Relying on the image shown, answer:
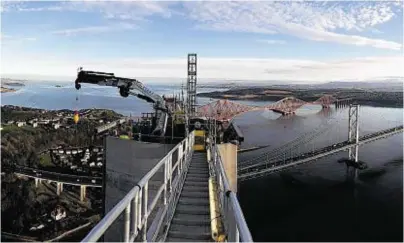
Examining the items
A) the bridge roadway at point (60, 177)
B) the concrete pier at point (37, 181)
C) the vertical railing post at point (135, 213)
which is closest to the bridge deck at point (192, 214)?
the vertical railing post at point (135, 213)

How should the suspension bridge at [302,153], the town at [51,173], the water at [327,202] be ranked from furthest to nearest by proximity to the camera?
the town at [51,173] → the suspension bridge at [302,153] → the water at [327,202]

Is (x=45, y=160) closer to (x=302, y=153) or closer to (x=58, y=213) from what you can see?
(x=58, y=213)

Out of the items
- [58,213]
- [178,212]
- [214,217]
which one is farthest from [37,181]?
[214,217]

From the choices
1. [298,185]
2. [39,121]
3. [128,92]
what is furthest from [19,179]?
[128,92]

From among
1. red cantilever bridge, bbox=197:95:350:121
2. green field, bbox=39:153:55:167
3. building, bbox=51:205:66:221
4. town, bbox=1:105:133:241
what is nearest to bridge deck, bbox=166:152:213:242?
town, bbox=1:105:133:241

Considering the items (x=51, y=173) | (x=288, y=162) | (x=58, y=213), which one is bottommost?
(x=58, y=213)

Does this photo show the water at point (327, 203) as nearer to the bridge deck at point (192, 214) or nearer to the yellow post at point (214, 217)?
the bridge deck at point (192, 214)
